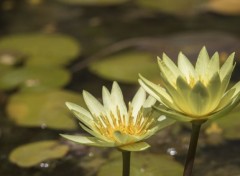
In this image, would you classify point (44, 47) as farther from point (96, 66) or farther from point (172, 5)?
point (172, 5)

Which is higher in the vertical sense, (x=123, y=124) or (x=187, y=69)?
(x=187, y=69)

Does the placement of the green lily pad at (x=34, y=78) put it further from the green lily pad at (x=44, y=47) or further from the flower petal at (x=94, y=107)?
the flower petal at (x=94, y=107)

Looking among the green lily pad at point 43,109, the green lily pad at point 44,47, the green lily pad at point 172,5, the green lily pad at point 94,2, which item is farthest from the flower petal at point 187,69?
the green lily pad at point 94,2

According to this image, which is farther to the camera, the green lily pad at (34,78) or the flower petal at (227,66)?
the green lily pad at (34,78)

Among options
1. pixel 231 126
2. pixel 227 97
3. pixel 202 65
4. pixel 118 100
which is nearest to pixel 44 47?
pixel 231 126

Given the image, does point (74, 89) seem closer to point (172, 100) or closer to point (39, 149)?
point (39, 149)

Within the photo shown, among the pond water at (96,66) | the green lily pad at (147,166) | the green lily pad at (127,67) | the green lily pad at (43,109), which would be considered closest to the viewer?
the green lily pad at (147,166)

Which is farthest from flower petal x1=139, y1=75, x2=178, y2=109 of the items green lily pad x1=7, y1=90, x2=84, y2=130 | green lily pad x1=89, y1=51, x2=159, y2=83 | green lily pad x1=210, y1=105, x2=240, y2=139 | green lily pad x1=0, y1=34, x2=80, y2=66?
green lily pad x1=0, y1=34, x2=80, y2=66

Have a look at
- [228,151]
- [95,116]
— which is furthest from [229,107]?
[228,151]
